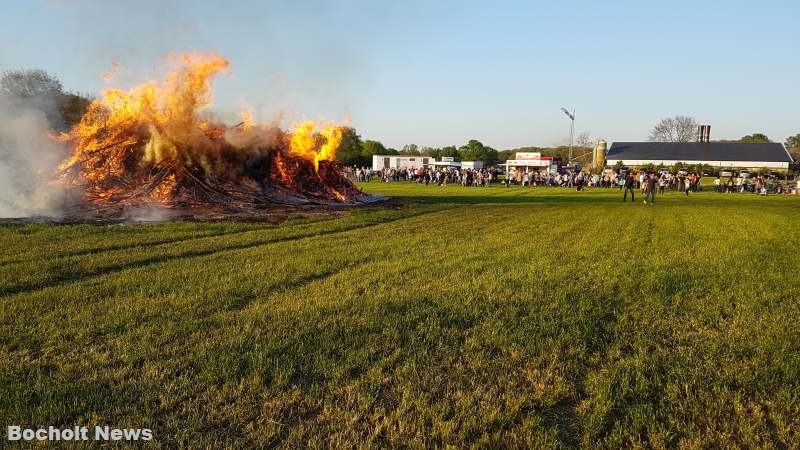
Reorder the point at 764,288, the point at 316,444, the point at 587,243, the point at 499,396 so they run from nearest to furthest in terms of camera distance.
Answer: the point at 316,444 → the point at 499,396 → the point at 764,288 → the point at 587,243

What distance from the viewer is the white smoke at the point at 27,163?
15.2 metres

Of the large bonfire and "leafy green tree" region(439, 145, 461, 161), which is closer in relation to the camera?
the large bonfire

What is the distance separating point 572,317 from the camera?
5.48 metres

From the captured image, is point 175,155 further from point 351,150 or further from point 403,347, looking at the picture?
point 351,150

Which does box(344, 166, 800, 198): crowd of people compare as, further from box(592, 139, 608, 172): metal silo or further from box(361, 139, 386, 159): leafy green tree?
box(361, 139, 386, 159): leafy green tree

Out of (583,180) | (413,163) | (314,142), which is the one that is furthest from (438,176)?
(314,142)

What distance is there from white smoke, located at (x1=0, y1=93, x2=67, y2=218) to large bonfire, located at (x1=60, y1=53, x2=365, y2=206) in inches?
22.9

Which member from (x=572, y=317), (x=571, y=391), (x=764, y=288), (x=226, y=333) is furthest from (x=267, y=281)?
(x=764, y=288)

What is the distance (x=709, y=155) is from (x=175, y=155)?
3341 inches

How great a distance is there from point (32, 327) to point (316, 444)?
3.78 metres

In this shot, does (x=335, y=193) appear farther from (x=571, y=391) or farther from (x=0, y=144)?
(x=571, y=391)

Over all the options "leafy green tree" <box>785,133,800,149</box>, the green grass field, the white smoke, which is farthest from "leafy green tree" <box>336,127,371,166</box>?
"leafy green tree" <box>785,133,800,149</box>

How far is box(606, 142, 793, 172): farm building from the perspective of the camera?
73688mm

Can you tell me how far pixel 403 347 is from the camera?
14.9 feet
